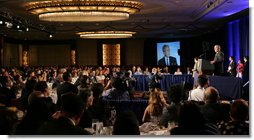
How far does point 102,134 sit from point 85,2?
596cm

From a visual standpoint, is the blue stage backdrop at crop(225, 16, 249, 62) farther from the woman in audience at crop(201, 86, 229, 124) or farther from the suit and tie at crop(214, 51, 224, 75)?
the woman in audience at crop(201, 86, 229, 124)

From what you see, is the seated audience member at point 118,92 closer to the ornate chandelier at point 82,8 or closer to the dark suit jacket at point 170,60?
the ornate chandelier at point 82,8

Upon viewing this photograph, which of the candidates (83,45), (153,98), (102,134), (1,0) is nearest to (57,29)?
(83,45)

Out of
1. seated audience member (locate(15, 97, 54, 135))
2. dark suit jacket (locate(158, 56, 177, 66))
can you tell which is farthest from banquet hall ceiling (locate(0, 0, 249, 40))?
seated audience member (locate(15, 97, 54, 135))

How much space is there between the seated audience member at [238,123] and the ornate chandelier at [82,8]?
6.31 metres

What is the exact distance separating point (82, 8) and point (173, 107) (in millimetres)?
5981

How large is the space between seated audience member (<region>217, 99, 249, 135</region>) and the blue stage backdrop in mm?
10199

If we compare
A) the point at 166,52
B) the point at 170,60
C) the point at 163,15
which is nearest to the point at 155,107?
the point at 163,15

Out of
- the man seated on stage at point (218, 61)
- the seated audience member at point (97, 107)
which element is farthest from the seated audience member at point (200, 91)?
the man seated on stage at point (218, 61)

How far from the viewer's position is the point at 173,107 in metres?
4.40

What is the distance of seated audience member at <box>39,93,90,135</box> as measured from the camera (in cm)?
292

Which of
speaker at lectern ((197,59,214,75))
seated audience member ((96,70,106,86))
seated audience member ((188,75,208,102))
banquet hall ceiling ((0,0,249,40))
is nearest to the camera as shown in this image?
seated audience member ((188,75,208,102))

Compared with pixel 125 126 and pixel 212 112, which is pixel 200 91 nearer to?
pixel 212 112

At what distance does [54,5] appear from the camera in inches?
375
